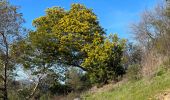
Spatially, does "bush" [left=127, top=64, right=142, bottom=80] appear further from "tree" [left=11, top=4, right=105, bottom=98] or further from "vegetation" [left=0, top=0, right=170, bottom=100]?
"tree" [left=11, top=4, right=105, bottom=98]

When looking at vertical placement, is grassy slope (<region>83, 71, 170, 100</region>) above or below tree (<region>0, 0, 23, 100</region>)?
below

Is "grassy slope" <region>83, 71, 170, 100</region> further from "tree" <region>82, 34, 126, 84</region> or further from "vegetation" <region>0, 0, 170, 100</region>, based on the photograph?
"tree" <region>82, 34, 126, 84</region>

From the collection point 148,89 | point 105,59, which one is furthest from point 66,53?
point 148,89

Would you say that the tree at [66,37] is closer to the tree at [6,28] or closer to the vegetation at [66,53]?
the vegetation at [66,53]

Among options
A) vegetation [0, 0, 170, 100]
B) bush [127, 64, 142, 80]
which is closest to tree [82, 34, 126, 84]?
vegetation [0, 0, 170, 100]

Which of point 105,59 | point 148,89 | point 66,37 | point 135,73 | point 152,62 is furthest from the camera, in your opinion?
point 66,37

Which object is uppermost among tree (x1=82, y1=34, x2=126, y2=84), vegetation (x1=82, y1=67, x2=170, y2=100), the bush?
tree (x1=82, y1=34, x2=126, y2=84)

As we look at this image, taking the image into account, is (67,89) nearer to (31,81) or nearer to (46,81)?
(46,81)

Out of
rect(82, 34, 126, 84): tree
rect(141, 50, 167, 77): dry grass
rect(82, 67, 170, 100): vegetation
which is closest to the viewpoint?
rect(82, 67, 170, 100): vegetation

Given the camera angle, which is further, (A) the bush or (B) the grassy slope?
(A) the bush

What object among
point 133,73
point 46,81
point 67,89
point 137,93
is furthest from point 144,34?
point 137,93

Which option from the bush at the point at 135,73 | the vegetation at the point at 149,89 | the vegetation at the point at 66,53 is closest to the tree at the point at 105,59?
the vegetation at the point at 66,53

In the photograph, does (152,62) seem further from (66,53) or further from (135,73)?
(66,53)

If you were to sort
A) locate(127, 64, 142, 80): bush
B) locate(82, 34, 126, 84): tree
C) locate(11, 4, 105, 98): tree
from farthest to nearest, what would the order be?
locate(11, 4, 105, 98): tree, locate(82, 34, 126, 84): tree, locate(127, 64, 142, 80): bush
